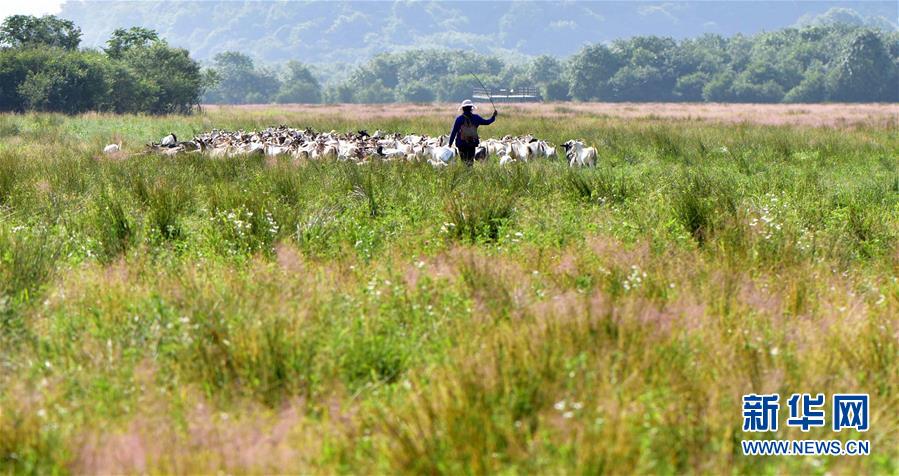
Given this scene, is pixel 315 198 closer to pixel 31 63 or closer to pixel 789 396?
pixel 789 396

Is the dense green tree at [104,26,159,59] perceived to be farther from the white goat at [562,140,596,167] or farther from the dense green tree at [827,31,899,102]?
the dense green tree at [827,31,899,102]

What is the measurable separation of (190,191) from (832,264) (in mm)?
6865

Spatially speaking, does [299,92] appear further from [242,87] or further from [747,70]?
[747,70]

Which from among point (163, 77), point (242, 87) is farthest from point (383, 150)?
point (242, 87)

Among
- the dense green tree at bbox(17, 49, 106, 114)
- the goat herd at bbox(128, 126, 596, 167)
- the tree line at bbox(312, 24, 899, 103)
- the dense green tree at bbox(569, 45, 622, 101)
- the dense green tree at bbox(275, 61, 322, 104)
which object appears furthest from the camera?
the dense green tree at bbox(275, 61, 322, 104)

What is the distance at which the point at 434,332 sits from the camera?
15.0 ft

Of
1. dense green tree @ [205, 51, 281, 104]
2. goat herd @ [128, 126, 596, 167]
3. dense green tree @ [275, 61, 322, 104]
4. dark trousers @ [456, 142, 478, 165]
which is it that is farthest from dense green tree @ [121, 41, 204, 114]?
dense green tree @ [205, 51, 281, 104]

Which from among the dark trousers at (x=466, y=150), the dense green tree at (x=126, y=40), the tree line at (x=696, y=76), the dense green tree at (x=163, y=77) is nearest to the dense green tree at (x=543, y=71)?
the tree line at (x=696, y=76)

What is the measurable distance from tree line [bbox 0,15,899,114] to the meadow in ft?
105

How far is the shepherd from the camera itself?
12.7 metres

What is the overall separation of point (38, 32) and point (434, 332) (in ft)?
146

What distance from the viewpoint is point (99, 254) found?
663cm

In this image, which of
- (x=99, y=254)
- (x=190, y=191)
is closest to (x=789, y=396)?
(x=99, y=254)

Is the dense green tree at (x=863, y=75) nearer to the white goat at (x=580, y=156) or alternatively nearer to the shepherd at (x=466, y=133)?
the white goat at (x=580, y=156)
